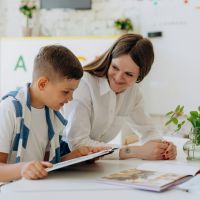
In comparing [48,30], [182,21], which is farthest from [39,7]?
[182,21]

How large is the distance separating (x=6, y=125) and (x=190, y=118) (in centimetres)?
70

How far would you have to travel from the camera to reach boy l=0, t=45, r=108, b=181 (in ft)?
4.72

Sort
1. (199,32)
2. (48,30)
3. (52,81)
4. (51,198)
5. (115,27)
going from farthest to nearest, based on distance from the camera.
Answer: (48,30) < (115,27) < (199,32) < (52,81) < (51,198)

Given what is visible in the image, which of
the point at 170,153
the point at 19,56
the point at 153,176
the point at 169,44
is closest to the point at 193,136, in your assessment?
the point at 170,153

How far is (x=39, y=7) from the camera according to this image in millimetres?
4621

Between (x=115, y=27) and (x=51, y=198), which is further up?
(x=115, y=27)

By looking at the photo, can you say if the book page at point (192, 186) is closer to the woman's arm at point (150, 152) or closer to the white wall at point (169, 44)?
the woman's arm at point (150, 152)

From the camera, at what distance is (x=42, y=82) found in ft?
5.05

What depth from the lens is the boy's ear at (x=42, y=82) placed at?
153 centimetres

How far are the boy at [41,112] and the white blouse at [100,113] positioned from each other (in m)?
0.14

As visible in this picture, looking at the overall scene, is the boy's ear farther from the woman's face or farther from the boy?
the woman's face

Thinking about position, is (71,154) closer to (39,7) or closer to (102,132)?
(102,132)

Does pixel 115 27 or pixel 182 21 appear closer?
pixel 182 21

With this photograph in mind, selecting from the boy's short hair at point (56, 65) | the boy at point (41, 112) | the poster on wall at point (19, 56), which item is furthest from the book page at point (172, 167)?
the poster on wall at point (19, 56)
